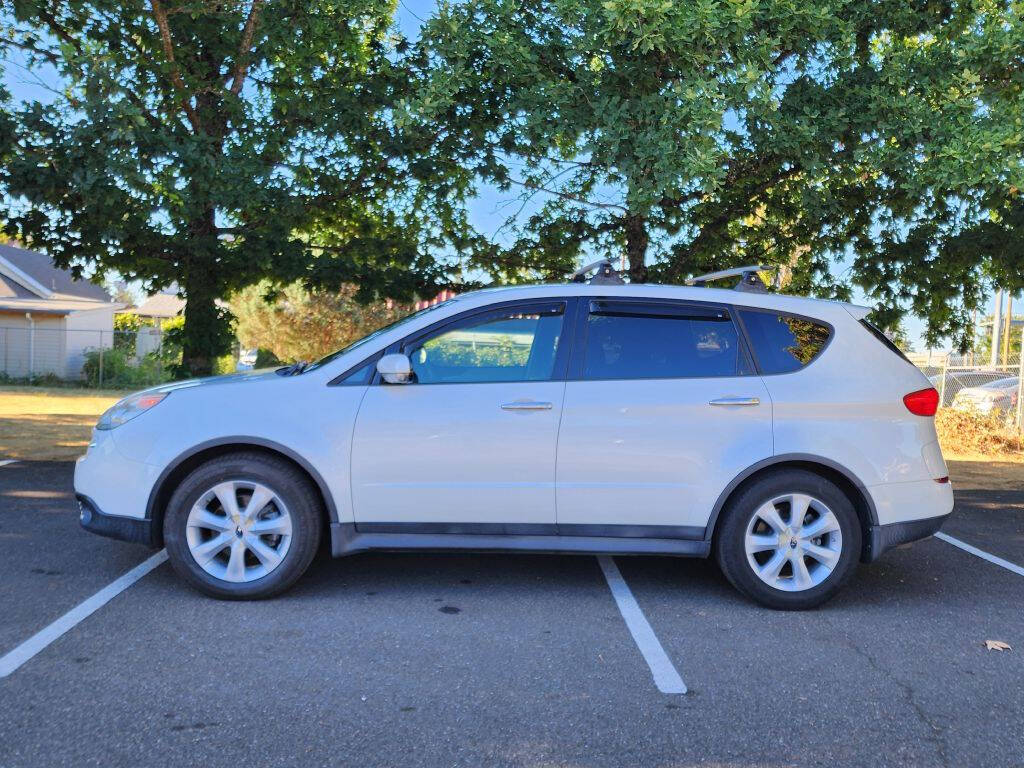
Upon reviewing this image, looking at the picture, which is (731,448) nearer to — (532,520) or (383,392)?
(532,520)

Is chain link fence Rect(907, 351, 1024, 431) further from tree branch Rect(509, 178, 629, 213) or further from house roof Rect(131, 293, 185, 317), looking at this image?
house roof Rect(131, 293, 185, 317)

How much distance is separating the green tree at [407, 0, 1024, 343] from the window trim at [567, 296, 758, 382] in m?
2.67

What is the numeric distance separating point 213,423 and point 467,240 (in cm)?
651

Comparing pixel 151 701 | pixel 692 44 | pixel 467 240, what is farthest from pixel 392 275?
pixel 151 701

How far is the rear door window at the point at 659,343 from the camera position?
5273 millimetres

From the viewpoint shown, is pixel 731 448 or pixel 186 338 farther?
pixel 186 338

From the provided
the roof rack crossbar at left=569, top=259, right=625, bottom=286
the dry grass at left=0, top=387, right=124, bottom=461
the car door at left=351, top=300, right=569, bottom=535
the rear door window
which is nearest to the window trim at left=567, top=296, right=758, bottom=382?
the rear door window

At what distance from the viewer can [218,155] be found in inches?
358

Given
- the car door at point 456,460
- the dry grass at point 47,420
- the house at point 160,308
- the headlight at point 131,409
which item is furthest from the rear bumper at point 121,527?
the house at point 160,308

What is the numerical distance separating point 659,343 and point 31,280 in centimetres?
3074

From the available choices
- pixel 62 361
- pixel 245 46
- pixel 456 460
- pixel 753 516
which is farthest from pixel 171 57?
pixel 62 361

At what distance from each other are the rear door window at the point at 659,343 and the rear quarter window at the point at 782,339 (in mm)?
106

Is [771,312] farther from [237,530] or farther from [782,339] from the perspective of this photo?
[237,530]

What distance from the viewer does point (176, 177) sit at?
8.65 meters
